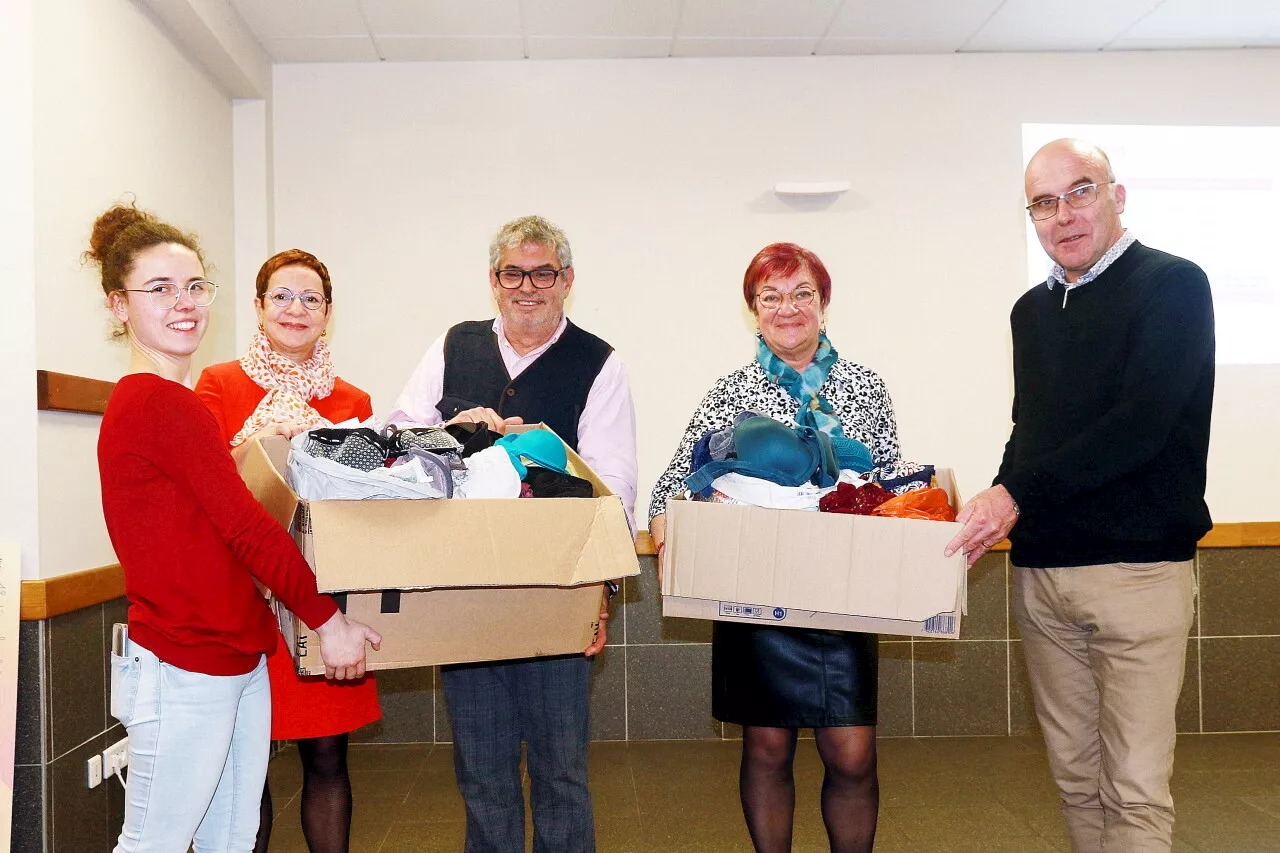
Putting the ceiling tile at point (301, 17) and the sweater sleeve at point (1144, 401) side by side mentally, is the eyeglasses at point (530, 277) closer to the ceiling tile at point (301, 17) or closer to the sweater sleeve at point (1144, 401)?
the sweater sleeve at point (1144, 401)

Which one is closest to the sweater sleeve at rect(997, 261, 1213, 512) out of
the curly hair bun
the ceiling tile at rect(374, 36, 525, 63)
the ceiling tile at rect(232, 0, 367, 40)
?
the curly hair bun

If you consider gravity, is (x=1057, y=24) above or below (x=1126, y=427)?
above

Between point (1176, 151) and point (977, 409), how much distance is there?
1330 millimetres

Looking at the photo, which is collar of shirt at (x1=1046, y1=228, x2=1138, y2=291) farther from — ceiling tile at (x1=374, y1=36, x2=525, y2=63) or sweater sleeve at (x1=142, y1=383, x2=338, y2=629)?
ceiling tile at (x1=374, y1=36, x2=525, y2=63)

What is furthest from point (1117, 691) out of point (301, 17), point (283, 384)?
point (301, 17)

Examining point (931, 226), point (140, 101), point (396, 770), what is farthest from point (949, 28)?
point (396, 770)

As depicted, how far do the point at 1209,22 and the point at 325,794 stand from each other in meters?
4.10

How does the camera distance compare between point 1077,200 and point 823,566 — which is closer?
point 823,566

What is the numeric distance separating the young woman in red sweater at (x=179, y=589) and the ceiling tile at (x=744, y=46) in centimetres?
288

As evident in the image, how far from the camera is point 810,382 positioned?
2.14m

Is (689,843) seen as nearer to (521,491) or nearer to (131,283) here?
(521,491)

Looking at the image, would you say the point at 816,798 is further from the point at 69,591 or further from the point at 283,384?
the point at 69,591

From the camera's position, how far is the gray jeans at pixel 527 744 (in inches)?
77.4

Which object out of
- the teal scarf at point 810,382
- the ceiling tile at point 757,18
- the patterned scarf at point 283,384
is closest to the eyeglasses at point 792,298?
the teal scarf at point 810,382
